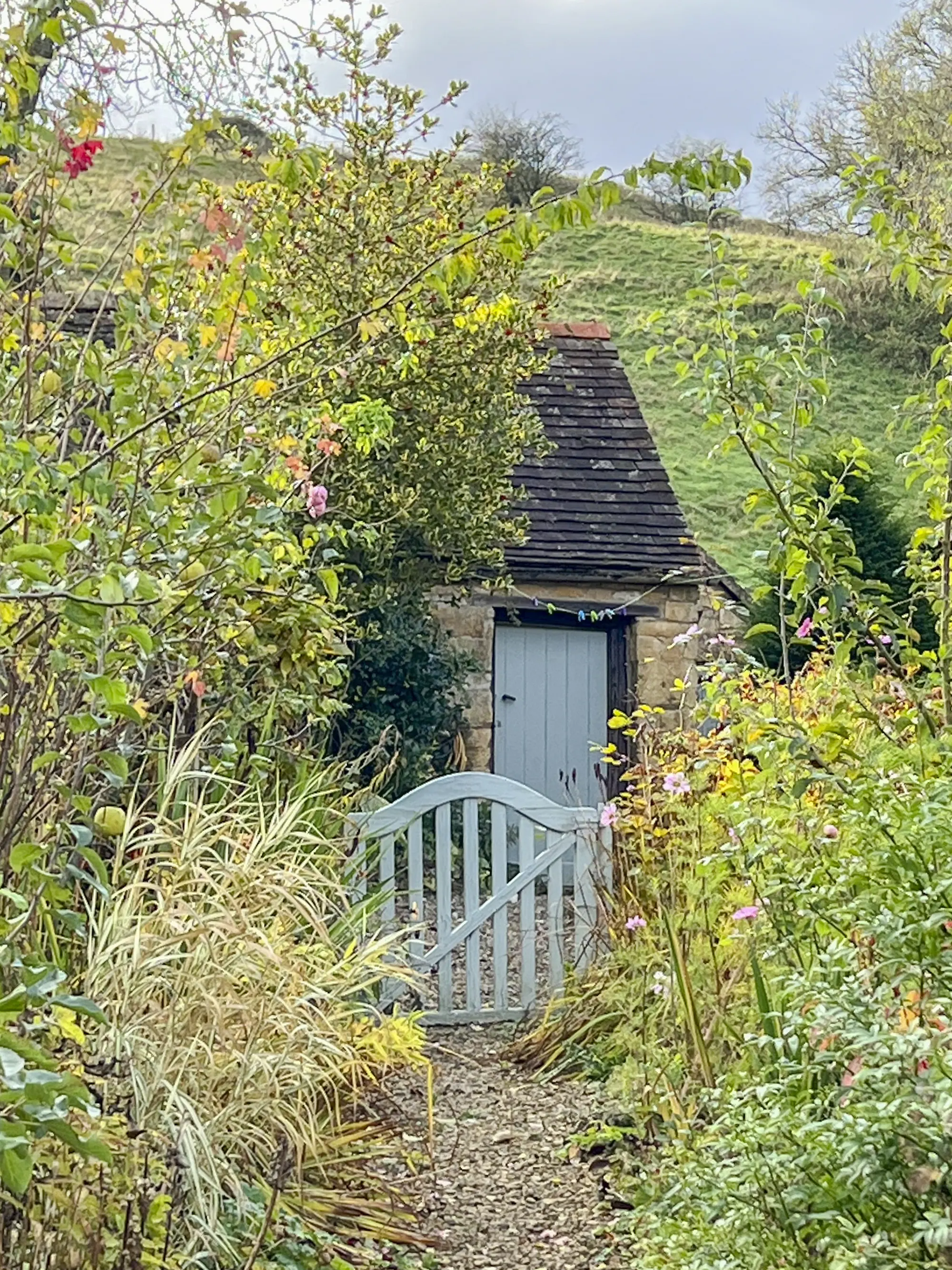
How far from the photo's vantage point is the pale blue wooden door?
11.1 m

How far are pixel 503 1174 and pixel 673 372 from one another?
2306cm

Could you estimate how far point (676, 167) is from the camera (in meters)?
2.18

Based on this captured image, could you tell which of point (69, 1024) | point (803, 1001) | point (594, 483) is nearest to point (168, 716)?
point (803, 1001)

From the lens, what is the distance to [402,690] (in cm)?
937

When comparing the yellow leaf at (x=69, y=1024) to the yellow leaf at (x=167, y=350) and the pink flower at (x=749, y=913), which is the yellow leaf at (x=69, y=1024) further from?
the pink flower at (x=749, y=913)

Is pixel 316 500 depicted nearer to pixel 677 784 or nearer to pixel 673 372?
pixel 677 784

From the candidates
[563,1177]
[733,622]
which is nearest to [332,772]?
[563,1177]

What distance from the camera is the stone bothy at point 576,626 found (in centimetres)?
1067

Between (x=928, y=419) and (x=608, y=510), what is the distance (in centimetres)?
774

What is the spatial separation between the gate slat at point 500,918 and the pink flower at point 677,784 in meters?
0.97

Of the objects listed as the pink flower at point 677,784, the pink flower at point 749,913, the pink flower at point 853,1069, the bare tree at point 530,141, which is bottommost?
the pink flower at point 749,913

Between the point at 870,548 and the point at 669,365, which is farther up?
the point at 669,365

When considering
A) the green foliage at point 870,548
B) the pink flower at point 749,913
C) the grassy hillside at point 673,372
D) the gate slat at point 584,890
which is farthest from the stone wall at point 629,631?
the grassy hillside at point 673,372

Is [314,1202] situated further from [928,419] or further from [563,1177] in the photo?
[928,419]
